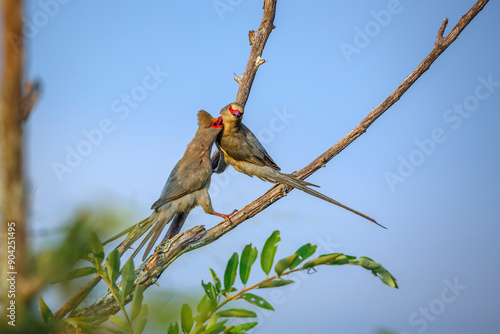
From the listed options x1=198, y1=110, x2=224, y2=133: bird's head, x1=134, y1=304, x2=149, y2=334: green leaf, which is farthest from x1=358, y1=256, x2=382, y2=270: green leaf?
x1=198, y1=110, x2=224, y2=133: bird's head

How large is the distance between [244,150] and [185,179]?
2.39ft

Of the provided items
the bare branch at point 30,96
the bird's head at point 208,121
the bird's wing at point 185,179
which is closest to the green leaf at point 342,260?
the bare branch at point 30,96

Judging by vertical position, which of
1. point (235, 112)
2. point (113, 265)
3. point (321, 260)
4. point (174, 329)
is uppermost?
point (235, 112)

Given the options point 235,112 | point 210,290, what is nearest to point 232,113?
point 235,112

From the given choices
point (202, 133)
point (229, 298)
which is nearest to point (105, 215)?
point (229, 298)

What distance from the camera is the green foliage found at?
1266 mm

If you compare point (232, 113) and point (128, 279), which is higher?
point (232, 113)

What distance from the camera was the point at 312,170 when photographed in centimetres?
360

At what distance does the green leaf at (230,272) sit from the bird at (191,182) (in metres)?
1.83

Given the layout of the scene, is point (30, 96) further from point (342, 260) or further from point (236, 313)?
point (342, 260)

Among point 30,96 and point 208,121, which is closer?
point 30,96

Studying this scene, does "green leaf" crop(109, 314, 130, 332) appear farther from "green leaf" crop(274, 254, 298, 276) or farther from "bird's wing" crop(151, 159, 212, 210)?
"bird's wing" crop(151, 159, 212, 210)

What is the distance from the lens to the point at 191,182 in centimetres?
365

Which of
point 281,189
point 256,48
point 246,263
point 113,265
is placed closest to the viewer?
point 113,265
